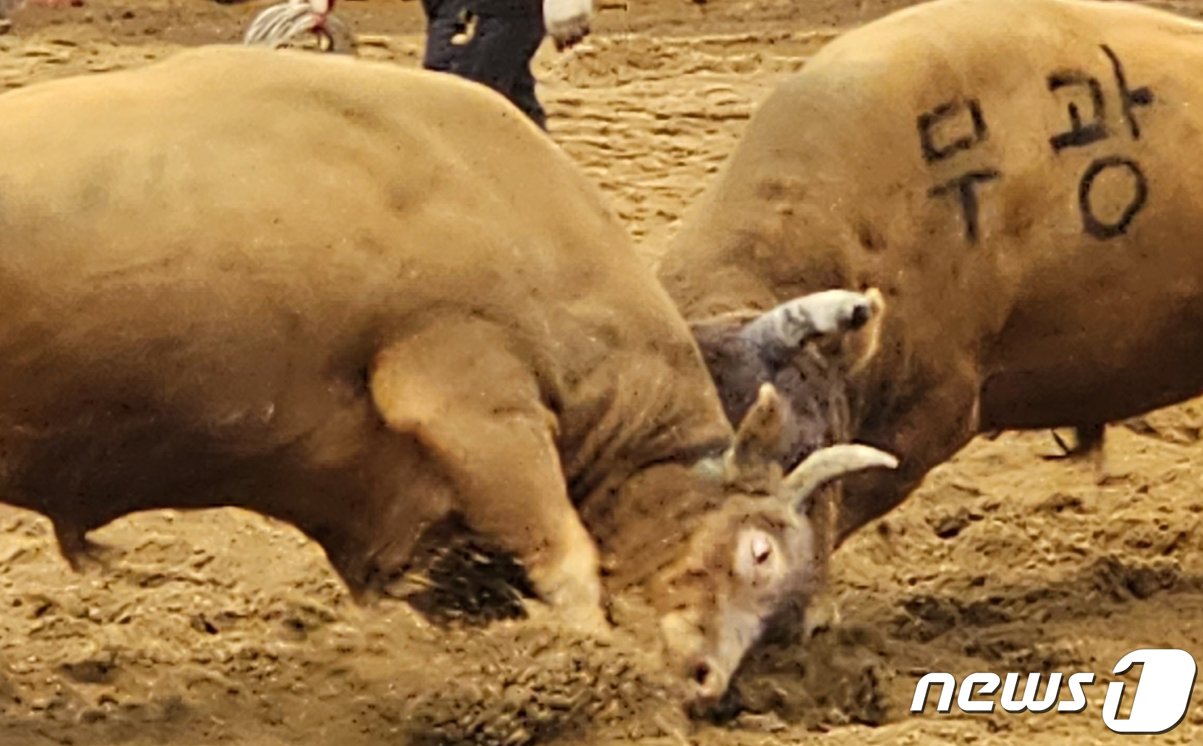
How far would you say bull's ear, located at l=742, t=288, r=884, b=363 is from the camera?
13.1 feet

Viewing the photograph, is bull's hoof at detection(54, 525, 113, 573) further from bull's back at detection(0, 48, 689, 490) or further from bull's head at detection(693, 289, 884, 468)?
bull's head at detection(693, 289, 884, 468)

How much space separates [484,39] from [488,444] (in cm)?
182

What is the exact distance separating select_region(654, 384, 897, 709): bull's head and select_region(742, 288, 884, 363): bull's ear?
0.51ft

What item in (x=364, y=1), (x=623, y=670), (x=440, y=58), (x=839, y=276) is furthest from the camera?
(x=364, y=1)

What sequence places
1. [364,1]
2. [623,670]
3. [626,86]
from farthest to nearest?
1. [626,86]
2. [364,1]
3. [623,670]

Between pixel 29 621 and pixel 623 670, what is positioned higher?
pixel 623 670

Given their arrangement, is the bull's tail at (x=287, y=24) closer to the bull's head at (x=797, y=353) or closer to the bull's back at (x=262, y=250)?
the bull's back at (x=262, y=250)

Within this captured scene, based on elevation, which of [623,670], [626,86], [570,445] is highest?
[570,445]

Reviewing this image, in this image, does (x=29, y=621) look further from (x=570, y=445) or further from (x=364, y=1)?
(x=364, y=1)

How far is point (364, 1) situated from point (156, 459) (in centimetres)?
383

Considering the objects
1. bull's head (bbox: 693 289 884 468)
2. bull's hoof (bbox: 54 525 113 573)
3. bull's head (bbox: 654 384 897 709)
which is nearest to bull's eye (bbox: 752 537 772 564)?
bull's head (bbox: 654 384 897 709)

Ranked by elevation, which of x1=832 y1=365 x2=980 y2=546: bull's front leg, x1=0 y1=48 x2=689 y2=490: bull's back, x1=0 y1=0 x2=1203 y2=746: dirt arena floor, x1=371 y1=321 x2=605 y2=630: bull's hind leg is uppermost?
x1=0 y1=48 x2=689 y2=490: bull's back

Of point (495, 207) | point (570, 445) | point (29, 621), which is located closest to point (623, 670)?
point (570, 445)

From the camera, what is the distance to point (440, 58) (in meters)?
5.25
